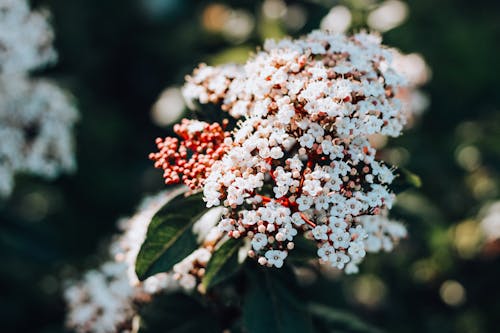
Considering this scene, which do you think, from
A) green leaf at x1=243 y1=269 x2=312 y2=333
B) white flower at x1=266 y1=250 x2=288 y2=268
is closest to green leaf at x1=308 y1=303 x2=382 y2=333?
green leaf at x1=243 y1=269 x2=312 y2=333

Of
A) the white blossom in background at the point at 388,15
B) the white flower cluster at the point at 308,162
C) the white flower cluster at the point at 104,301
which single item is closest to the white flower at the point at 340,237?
the white flower cluster at the point at 308,162

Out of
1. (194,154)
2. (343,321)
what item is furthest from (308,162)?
(343,321)

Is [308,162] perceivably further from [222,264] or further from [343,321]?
[343,321]

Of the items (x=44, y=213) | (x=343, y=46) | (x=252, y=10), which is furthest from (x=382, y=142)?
(x=44, y=213)

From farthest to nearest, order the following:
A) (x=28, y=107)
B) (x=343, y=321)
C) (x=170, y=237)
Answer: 1. (x=28, y=107)
2. (x=343, y=321)
3. (x=170, y=237)

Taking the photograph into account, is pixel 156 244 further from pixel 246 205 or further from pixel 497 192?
pixel 497 192

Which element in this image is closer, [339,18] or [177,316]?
[177,316]

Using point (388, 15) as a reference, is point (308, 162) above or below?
below
